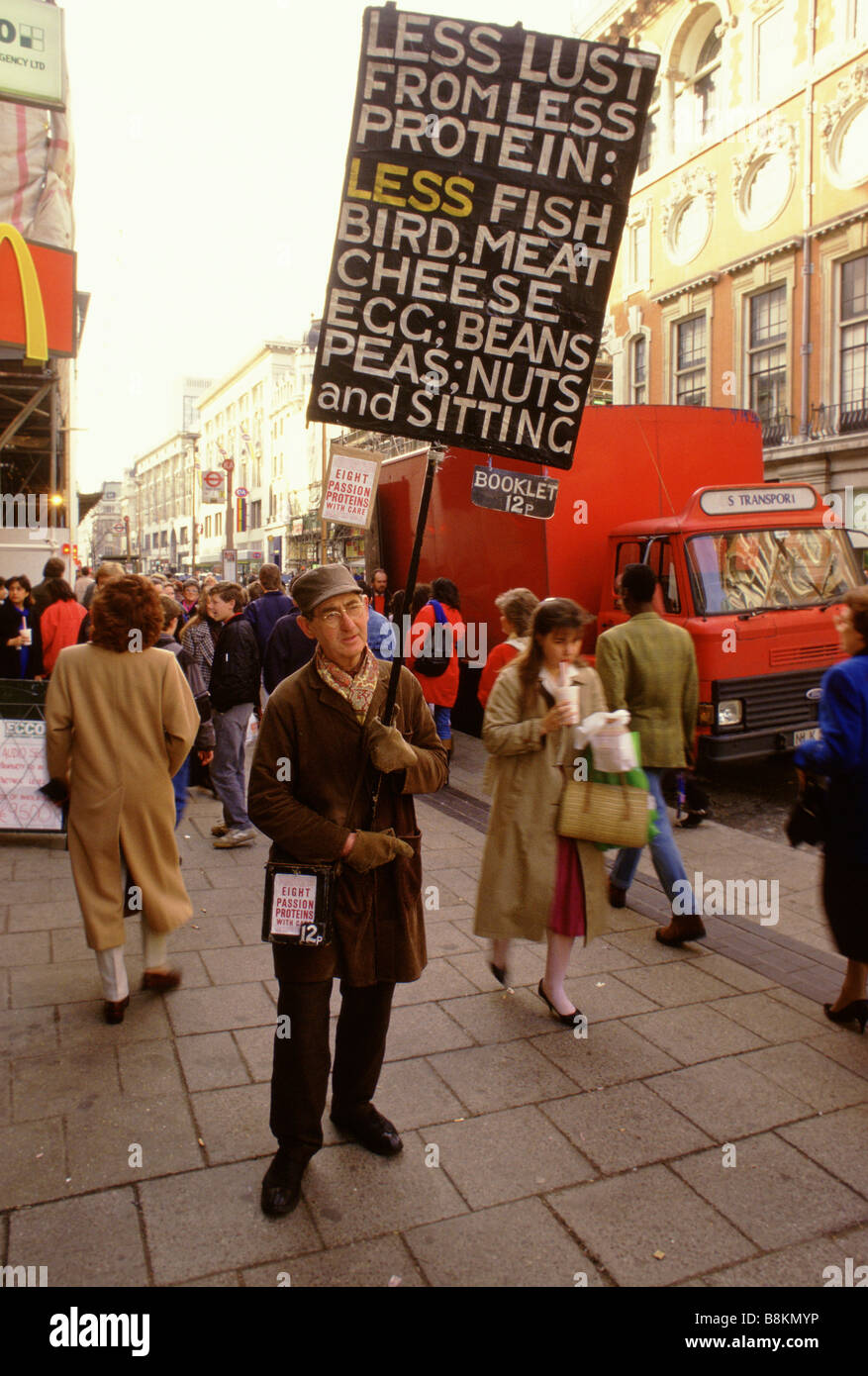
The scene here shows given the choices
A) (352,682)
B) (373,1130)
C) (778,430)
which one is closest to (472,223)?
(352,682)

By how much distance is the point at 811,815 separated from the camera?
3928 mm

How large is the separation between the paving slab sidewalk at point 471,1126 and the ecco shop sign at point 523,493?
453cm

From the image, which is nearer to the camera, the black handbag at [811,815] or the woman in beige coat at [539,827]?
the black handbag at [811,815]

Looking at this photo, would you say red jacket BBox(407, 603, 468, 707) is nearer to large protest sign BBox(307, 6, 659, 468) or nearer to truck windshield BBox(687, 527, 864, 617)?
truck windshield BBox(687, 527, 864, 617)

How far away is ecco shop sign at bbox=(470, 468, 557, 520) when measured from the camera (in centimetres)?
855

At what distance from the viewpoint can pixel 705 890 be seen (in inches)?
228

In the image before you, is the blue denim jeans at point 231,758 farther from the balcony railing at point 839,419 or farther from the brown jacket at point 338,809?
the balcony railing at point 839,419

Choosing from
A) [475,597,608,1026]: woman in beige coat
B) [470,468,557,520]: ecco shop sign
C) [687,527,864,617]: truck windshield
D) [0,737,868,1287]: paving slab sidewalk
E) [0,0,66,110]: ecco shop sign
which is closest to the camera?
[0,737,868,1287]: paving slab sidewalk

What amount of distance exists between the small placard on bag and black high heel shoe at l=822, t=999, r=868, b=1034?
244 cm

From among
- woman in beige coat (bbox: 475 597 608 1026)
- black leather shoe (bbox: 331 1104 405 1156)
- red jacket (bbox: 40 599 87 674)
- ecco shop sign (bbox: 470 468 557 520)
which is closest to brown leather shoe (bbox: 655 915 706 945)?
woman in beige coat (bbox: 475 597 608 1026)

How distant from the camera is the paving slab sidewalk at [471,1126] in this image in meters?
2.66

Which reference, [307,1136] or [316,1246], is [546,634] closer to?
[307,1136]

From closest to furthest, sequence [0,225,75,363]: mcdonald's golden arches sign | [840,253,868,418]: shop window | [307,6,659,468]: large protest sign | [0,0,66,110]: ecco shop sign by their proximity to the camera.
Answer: [307,6,659,468]: large protest sign → [0,225,75,363]: mcdonald's golden arches sign → [0,0,66,110]: ecco shop sign → [840,253,868,418]: shop window

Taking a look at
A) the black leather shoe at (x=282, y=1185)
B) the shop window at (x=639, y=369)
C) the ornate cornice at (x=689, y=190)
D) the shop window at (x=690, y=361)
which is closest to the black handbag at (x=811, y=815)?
the black leather shoe at (x=282, y=1185)
